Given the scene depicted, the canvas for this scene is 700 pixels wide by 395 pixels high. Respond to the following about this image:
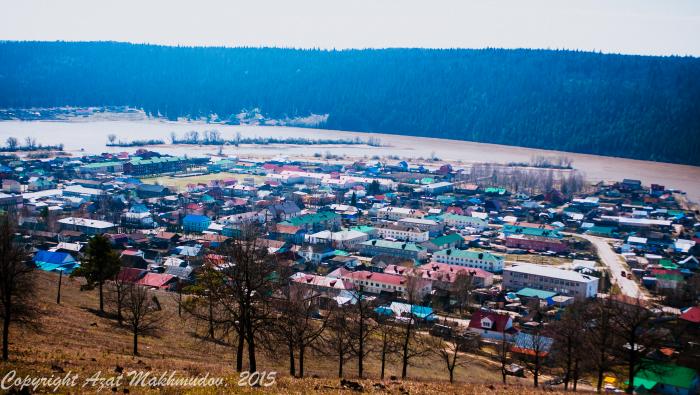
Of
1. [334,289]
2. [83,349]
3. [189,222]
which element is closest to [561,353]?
[334,289]

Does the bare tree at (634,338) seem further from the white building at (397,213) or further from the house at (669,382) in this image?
the white building at (397,213)

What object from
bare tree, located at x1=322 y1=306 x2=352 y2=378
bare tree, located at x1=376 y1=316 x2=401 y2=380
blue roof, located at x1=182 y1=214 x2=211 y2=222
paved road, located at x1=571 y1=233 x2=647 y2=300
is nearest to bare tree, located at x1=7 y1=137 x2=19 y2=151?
blue roof, located at x1=182 y1=214 x2=211 y2=222

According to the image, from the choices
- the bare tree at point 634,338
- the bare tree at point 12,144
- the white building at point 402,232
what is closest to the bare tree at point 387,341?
the bare tree at point 634,338

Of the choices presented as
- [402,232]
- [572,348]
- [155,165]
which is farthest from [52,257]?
[155,165]

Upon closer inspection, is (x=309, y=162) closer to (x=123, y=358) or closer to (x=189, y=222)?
(x=189, y=222)

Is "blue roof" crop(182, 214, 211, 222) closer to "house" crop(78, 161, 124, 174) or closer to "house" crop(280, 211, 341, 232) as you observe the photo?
"house" crop(280, 211, 341, 232)

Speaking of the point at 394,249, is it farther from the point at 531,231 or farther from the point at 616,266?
the point at 616,266
